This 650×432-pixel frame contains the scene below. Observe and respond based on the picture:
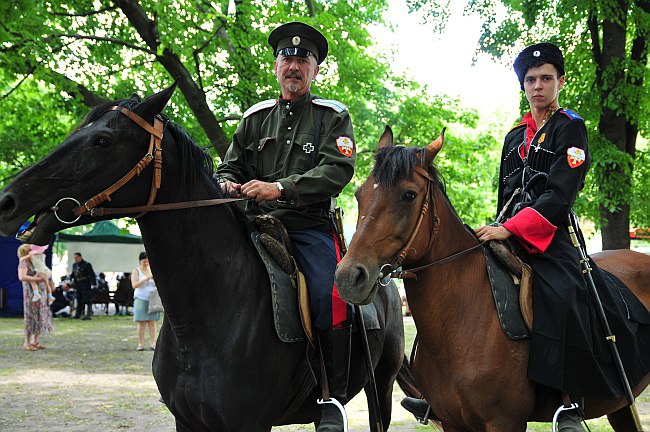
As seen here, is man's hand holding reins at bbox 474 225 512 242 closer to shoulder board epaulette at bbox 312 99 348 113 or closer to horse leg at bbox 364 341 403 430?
shoulder board epaulette at bbox 312 99 348 113

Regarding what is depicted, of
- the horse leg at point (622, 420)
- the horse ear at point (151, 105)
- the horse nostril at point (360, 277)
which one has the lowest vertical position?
the horse leg at point (622, 420)

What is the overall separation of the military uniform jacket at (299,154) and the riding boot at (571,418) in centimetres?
194

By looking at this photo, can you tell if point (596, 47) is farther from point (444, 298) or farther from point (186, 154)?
point (186, 154)

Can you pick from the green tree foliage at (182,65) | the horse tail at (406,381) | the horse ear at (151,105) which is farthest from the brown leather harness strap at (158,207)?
the green tree foliage at (182,65)

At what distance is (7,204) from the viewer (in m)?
3.82

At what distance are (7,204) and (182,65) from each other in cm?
1377

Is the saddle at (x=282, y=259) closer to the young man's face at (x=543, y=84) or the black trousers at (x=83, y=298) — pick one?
the young man's face at (x=543, y=84)

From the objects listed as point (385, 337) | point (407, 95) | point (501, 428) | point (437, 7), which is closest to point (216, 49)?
point (437, 7)

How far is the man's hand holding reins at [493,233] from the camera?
15.3 feet

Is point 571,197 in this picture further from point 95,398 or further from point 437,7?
point 437,7

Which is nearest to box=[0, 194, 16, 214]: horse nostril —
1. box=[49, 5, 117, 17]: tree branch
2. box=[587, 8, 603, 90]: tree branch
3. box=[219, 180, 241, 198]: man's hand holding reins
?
box=[219, 180, 241, 198]: man's hand holding reins

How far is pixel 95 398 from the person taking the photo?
11031 mm

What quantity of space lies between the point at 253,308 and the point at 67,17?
52.6 feet

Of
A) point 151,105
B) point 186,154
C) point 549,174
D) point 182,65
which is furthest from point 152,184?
point 182,65
